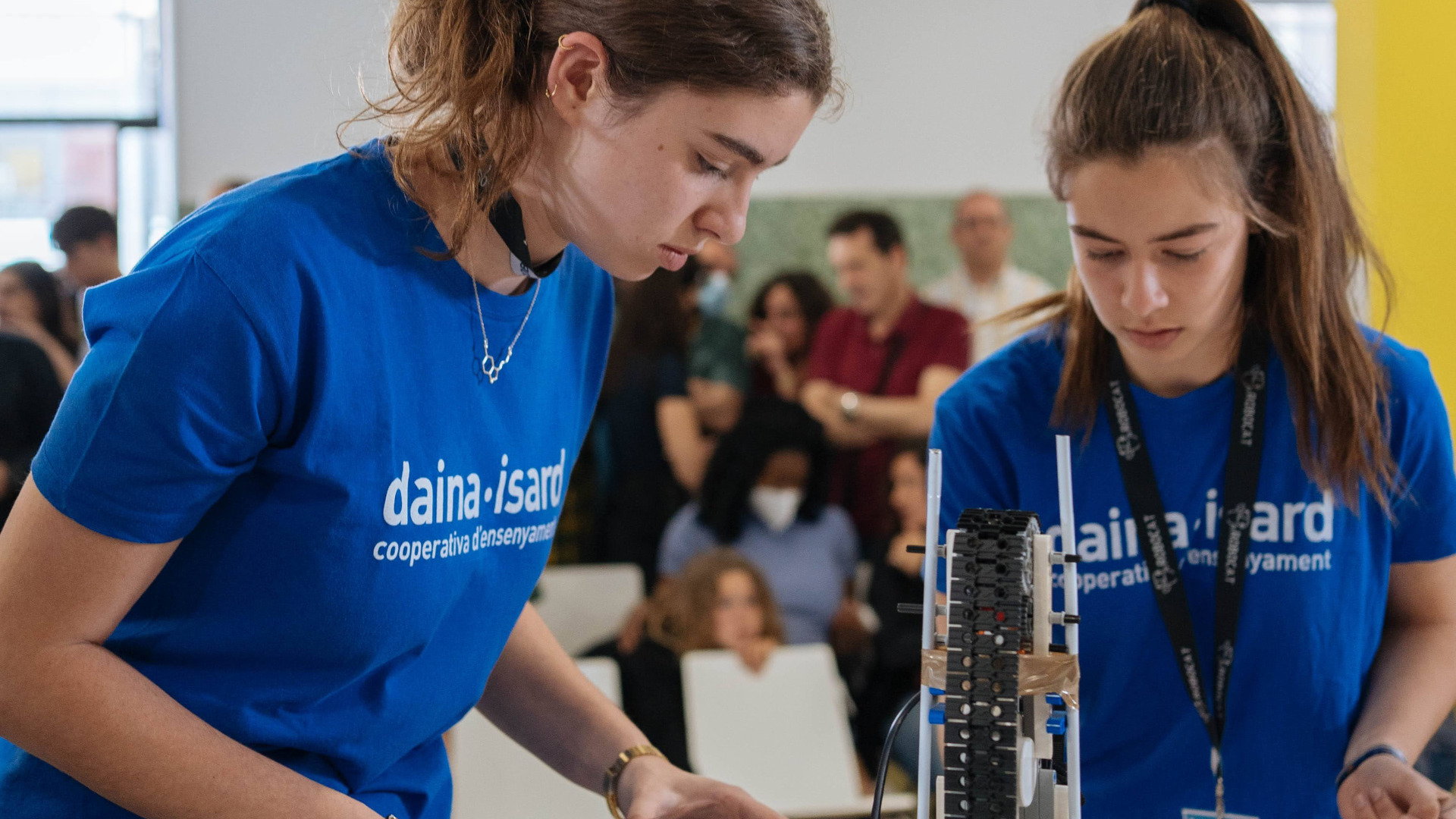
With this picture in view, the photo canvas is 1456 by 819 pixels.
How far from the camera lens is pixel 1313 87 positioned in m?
1.37

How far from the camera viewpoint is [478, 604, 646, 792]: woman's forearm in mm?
1175

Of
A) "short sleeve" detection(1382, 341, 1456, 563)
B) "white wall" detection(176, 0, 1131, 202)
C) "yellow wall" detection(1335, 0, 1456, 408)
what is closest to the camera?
"short sleeve" detection(1382, 341, 1456, 563)

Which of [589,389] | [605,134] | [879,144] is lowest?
[589,389]

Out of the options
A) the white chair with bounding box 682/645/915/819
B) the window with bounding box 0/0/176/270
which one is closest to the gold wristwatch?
the white chair with bounding box 682/645/915/819

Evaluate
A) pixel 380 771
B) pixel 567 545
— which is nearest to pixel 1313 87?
pixel 380 771

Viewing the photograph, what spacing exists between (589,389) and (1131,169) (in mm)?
582

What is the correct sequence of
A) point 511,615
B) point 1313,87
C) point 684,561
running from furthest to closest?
point 684,561 < point 1313,87 < point 511,615

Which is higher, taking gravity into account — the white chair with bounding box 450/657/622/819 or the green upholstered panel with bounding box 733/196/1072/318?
the green upholstered panel with bounding box 733/196/1072/318

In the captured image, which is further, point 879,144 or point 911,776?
point 879,144

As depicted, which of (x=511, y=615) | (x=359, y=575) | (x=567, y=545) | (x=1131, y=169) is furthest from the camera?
(x=567, y=545)

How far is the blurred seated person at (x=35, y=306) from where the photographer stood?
397 centimetres

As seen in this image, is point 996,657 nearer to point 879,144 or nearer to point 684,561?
point 684,561

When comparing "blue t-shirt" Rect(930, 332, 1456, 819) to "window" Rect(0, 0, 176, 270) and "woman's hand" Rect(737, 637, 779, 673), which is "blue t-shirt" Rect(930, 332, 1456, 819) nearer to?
"woman's hand" Rect(737, 637, 779, 673)

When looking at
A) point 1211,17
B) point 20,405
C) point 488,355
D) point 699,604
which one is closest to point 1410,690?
point 1211,17
